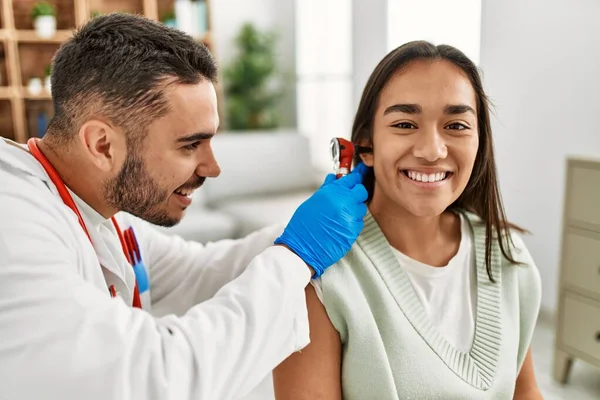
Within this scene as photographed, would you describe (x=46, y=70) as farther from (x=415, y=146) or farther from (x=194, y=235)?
(x=415, y=146)

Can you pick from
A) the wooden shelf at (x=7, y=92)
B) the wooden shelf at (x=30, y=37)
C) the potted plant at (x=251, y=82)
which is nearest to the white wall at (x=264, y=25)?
the potted plant at (x=251, y=82)

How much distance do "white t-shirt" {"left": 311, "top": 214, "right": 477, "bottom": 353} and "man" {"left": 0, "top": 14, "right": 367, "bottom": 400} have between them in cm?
18

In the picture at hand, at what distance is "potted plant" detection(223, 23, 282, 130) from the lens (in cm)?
482

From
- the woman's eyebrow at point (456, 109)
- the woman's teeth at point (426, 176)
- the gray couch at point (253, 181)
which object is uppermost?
the woman's eyebrow at point (456, 109)

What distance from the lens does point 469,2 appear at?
321cm

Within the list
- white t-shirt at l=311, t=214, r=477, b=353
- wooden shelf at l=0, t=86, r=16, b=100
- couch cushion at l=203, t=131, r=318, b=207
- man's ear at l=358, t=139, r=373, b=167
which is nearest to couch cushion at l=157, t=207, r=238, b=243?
couch cushion at l=203, t=131, r=318, b=207

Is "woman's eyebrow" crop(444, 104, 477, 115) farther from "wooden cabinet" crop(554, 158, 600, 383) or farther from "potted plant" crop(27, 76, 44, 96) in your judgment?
"potted plant" crop(27, 76, 44, 96)

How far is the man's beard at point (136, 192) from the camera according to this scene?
114cm

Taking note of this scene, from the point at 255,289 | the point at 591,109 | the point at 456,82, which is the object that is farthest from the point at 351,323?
the point at 591,109

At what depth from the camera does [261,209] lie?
149 inches

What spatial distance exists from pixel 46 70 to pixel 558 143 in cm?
388

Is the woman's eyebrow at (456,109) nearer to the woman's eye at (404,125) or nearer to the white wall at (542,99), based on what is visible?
the woman's eye at (404,125)

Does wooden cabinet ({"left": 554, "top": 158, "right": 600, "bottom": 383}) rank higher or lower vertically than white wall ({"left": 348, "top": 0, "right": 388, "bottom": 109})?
lower

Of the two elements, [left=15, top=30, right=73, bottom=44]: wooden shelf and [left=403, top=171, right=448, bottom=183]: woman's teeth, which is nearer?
[left=403, top=171, right=448, bottom=183]: woman's teeth
